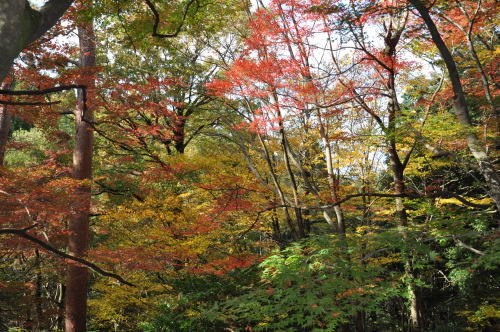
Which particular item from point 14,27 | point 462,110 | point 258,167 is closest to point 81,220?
point 258,167

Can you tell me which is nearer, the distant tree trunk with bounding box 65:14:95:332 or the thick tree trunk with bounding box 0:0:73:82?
the thick tree trunk with bounding box 0:0:73:82

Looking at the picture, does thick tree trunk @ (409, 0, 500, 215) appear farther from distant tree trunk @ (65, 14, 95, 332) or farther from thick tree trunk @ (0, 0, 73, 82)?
distant tree trunk @ (65, 14, 95, 332)

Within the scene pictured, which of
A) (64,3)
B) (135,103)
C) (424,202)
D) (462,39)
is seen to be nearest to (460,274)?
(424,202)

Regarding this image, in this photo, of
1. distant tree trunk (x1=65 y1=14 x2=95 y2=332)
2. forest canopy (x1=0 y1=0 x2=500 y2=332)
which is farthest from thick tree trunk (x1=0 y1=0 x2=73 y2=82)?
distant tree trunk (x1=65 y1=14 x2=95 y2=332)

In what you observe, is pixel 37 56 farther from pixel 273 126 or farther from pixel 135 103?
pixel 273 126

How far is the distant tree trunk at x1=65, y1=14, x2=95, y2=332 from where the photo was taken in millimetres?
8633

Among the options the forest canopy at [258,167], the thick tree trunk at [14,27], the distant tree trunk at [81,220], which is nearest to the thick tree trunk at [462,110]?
the forest canopy at [258,167]

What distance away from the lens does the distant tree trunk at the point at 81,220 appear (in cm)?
863

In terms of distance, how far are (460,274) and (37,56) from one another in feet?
42.7

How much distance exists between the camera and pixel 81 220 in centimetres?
910

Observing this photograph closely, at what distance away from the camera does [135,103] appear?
9523 millimetres

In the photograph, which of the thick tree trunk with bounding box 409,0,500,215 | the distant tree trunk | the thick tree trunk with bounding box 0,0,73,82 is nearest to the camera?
the thick tree trunk with bounding box 0,0,73,82

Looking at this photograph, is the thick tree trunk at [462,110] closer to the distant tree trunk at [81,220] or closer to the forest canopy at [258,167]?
the forest canopy at [258,167]

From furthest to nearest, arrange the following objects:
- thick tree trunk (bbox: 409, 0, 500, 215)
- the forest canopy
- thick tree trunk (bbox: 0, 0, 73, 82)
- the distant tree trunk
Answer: the distant tree trunk < the forest canopy < thick tree trunk (bbox: 409, 0, 500, 215) < thick tree trunk (bbox: 0, 0, 73, 82)
